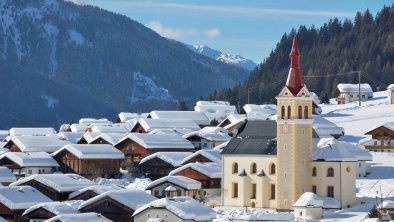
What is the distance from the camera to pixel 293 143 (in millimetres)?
73375

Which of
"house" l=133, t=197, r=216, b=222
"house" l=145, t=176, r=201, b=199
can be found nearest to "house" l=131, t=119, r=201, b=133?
"house" l=145, t=176, r=201, b=199

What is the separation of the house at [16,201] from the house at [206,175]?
46.2 feet

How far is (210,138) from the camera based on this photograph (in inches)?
4045

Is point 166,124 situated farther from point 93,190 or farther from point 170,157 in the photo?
point 93,190

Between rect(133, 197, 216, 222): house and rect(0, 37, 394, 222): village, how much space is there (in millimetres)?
60

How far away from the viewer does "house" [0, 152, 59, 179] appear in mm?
93562

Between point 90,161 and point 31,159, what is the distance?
15.6ft

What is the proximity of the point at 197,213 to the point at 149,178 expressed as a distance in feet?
86.3

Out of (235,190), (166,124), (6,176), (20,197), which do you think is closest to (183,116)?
(166,124)

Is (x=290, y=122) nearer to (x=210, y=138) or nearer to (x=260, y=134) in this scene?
(x=260, y=134)

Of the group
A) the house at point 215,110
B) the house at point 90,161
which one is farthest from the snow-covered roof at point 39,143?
the house at point 215,110

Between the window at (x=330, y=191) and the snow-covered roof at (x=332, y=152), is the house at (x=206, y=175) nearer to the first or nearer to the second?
the snow-covered roof at (x=332, y=152)

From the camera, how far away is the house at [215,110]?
13264cm

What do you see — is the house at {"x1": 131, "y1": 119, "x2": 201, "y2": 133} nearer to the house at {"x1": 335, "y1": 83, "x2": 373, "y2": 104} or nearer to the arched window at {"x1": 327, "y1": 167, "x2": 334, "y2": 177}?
the house at {"x1": 335, "y1": 83, "x2": 373, "y2": 104}
